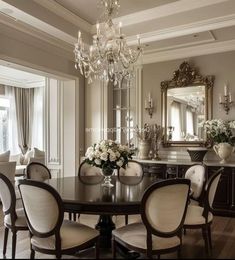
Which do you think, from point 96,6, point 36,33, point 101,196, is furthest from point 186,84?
point 101,196

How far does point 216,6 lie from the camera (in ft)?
12.3

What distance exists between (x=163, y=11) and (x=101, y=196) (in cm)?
288

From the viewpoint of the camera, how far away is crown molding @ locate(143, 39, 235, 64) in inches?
189

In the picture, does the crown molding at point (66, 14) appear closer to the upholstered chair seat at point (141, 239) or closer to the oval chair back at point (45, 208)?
the oval chair back at point (45, 208)

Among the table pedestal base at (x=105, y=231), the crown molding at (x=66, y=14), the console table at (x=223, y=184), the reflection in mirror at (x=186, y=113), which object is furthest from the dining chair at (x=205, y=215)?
the crown molding at (x=66, y=14)

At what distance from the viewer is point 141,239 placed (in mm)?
2283

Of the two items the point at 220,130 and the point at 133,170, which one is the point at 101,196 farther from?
the point at 220,130

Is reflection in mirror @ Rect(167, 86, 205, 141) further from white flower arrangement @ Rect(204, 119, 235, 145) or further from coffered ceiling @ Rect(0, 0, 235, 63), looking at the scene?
coffered ceiling @ Rect(0, 0, 235, 63)

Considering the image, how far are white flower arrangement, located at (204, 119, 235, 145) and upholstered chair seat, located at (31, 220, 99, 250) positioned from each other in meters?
2.88

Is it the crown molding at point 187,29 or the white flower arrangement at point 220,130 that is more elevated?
the crown molding at point 187,29

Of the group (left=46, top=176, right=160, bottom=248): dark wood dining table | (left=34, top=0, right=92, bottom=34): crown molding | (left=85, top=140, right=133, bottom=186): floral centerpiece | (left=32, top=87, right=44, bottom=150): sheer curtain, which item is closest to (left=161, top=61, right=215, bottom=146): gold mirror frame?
(left=34, top=0, right=92, bottom=34): crown molding

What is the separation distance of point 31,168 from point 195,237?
2252mm

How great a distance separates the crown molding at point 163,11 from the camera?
377cm

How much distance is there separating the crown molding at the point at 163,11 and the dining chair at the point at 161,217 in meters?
2.64
